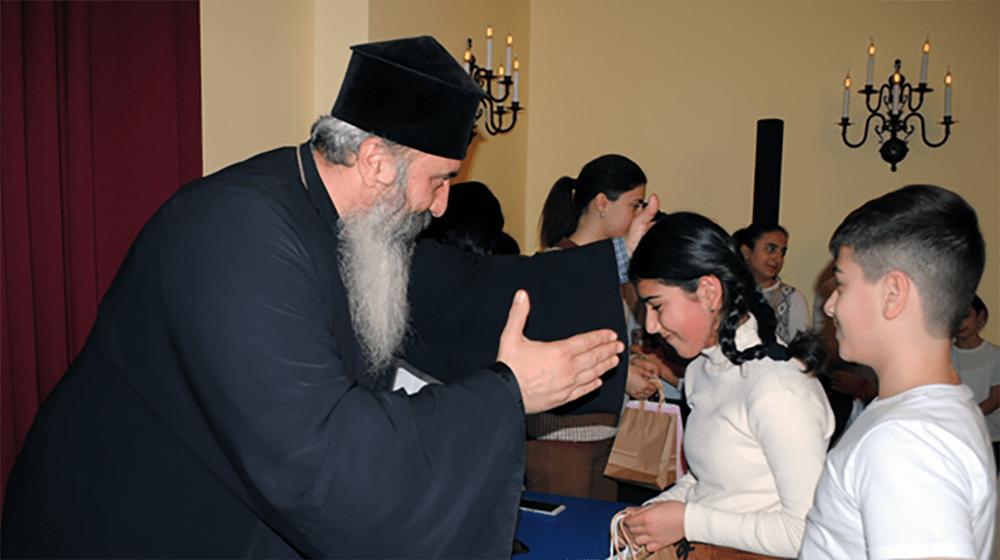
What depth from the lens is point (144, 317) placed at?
1.20 meters

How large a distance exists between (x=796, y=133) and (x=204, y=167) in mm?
4155

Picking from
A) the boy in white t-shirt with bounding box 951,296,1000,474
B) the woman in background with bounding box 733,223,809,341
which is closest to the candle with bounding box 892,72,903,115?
the woman in background with bounding box 733,223,809,341

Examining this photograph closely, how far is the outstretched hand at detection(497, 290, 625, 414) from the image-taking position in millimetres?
1266

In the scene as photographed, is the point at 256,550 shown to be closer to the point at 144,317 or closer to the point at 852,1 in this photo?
the point at 144,317

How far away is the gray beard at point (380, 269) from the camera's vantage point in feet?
5.01

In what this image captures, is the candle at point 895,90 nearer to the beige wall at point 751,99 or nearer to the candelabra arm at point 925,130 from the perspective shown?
the candelabra arm at point 925,130

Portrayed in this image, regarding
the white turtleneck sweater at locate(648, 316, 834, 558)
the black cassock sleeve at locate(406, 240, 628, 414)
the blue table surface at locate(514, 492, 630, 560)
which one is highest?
the black cassock sleeve at locate(406, 240, 628, 414)

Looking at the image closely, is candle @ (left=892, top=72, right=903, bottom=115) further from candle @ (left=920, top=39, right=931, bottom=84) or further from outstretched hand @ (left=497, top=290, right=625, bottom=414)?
outstretched hand @ (left=497, top=290, right=625, bottom=414)

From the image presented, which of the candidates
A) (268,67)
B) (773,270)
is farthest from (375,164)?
(773,270)

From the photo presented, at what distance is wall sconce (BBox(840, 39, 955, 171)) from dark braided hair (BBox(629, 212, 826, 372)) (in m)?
3.65

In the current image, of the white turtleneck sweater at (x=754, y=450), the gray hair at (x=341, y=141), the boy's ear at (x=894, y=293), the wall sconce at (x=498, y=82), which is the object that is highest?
the wall sconce at (x=498, y=82)

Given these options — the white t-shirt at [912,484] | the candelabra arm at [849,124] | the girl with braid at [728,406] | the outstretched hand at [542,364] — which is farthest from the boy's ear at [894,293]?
the candelabra arm at [849,124]

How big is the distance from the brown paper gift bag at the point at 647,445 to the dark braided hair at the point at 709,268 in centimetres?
65

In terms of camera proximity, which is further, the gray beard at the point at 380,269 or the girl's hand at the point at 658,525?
the girl's hand at the point at 658,525
